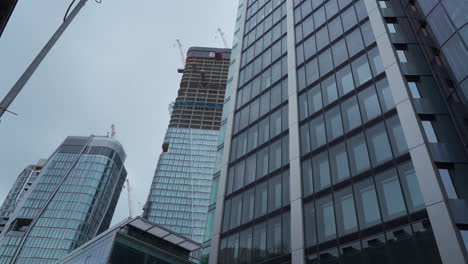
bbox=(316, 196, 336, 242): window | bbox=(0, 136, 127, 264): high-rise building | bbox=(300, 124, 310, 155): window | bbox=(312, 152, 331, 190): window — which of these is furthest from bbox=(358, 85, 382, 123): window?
bbox=(0, 136, 127, 264): high-rise building

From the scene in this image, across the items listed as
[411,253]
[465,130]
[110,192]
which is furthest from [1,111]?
[110,192]

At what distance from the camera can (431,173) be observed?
2281cm

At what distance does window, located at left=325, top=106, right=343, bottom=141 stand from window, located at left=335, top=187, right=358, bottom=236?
535cm

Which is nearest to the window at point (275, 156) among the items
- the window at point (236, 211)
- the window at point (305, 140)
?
the window at point (305, 140)

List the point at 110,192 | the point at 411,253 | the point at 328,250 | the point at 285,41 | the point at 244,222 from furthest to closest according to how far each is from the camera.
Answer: the point at 110,192 → the point at 285,41 → the point at 244,222 → the point at 328,250 → the point at 411,253

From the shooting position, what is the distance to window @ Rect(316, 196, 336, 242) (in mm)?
26809

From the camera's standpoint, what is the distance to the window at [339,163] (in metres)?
28.6

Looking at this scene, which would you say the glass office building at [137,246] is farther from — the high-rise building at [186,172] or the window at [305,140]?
the high-rise building at [186,172]

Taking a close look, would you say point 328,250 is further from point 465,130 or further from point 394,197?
point 465,130

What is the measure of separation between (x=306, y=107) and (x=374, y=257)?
51.6ft

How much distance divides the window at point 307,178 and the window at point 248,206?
5.60 m

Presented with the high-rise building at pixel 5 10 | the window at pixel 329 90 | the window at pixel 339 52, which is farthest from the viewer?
the window at pixel 339 52

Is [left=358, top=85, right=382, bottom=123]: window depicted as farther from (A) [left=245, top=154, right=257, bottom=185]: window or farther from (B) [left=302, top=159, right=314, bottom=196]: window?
(A) [left=245, top=154, right=257, bottom=185]: window

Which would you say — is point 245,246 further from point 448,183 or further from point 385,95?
point 448,183
